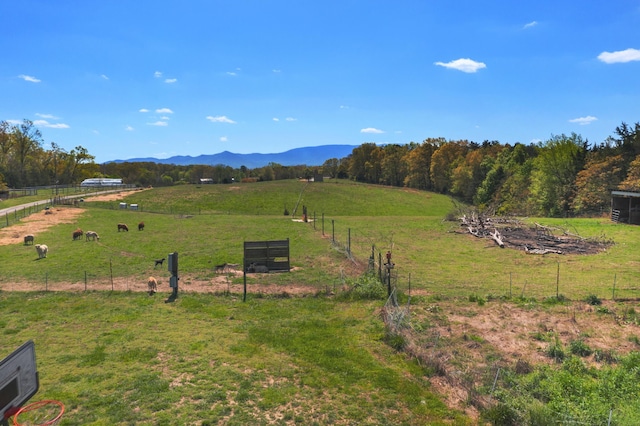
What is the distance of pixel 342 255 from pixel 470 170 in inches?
2590

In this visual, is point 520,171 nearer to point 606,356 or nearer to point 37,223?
point 606,356

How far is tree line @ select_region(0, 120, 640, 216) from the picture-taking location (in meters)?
52.9

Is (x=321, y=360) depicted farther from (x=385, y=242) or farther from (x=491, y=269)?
(x=385, y=242)

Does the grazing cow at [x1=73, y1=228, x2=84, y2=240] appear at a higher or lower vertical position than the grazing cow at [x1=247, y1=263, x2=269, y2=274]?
higher

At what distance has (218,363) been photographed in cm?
1137

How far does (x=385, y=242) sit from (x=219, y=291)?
17854 mm

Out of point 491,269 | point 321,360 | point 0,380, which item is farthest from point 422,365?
point 491,269

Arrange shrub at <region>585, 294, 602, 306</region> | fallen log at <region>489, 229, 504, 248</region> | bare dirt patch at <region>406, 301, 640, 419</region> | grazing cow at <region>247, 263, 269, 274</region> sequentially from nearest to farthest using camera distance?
bare dirt patch at <region>406, 301, 640, 419</region>, shrub at <region>585, 294, 602, 306</region>, grazing cow at <region>247, 263, 269, 274</region>, fallen log at <region>489, 229, 504, 248</region>

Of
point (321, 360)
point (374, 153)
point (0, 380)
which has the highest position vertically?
point (374, 153)

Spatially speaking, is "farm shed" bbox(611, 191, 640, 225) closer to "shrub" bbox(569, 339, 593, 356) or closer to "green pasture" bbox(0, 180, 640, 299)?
"green pasture" bbox(0, 180, 640, 299)

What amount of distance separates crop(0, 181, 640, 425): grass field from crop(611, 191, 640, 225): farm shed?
582cm

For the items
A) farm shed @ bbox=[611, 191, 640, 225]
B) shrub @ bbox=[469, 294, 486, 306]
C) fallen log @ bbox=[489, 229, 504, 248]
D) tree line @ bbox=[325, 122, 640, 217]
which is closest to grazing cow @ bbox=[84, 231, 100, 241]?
shrub @ bbox=[469, 294, 486, 306]

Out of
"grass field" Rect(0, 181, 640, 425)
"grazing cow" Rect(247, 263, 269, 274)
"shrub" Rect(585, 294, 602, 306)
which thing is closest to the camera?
"grass field" Rect(0, 181, 640, 425)

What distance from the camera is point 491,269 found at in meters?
23.7
